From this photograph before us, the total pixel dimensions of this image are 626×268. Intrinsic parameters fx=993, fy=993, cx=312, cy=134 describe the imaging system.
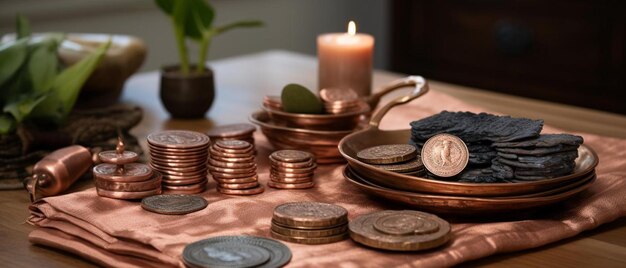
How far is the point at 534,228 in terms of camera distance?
1019 mm

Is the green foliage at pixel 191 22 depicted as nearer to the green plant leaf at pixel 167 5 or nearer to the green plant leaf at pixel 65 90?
the green plant leaf at pixel 167 5

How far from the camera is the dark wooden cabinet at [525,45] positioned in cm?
292

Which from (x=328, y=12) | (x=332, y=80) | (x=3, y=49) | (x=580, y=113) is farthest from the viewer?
(x=328, y=12)

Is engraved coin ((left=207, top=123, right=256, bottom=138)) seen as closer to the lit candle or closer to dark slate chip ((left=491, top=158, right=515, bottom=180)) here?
the lit candle

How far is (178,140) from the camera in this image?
1146 millimetres

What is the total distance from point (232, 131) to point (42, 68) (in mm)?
324

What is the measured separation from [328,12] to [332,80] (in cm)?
217

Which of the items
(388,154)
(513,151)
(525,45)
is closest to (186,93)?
(388,154)

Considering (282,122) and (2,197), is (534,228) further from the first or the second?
(2,197)

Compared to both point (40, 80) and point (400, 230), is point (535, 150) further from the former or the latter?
point (40, 80)

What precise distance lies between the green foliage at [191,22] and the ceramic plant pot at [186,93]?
3 centimetres

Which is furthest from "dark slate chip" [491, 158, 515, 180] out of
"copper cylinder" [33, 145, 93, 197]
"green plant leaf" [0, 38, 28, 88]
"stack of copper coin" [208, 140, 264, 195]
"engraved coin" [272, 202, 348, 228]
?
"green plant leaf" [0, 38, 28, 88]

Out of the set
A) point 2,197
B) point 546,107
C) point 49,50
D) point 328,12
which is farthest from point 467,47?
point 2,197

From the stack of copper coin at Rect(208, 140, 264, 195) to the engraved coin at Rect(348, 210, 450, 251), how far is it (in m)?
0.19
